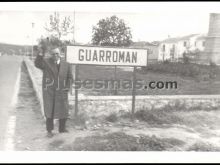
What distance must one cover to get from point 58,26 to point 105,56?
79cm

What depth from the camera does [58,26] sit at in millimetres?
4668

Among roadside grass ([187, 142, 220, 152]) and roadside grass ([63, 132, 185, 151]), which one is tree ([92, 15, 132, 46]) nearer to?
roadside grass ([63, 132, 185, 151])

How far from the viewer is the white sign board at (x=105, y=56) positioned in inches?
172

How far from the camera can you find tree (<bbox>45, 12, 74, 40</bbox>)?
4.66 m

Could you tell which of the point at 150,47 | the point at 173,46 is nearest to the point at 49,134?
the point at 150,47

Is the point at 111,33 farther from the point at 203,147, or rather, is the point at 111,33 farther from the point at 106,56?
the point at 203,147

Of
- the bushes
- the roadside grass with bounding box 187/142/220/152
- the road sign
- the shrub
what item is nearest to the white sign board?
the road sign

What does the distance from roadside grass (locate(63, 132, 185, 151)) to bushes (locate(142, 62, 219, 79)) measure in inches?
39.9

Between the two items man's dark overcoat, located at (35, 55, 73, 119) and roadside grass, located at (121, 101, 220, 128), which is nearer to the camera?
man's dark overcoat, located at (35, 55, 73, 119)

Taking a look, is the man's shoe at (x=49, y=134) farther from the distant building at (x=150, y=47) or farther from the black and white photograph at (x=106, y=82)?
the distant building at (x=150, y=47)

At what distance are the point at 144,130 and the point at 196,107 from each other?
124cm

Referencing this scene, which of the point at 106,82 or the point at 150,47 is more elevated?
the point at 150,47

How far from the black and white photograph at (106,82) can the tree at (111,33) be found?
1 centimetres

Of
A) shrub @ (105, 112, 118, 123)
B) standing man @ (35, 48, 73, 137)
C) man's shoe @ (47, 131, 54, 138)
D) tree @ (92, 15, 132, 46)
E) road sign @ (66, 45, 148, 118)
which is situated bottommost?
man's shoe @ (47, 131, 54, 138)
